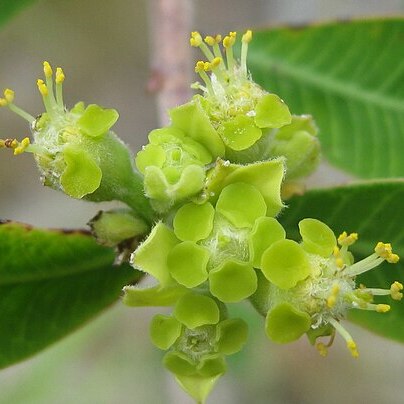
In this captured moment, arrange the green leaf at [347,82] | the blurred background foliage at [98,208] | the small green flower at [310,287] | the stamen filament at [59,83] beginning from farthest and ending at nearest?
the blurred background foliage at [98,208] < the green leaf at [347,82] < the stamen filament at [59,83] < the small green flower at [310,287]

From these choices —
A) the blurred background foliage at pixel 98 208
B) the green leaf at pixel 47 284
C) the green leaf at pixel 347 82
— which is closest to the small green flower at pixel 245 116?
the green leaf at pixel 47 284

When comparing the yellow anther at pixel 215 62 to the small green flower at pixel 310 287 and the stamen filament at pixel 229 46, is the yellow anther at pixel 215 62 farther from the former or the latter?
the small green flower at pixel 310 287

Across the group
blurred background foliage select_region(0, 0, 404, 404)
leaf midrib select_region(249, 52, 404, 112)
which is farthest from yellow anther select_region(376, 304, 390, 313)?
blurred background foliage select_region(0, 0, 404, 404)

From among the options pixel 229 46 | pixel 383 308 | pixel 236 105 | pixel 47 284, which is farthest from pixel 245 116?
pixel 47 284

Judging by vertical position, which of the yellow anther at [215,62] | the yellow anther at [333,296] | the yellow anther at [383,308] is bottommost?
the yellow anther at [383,308]

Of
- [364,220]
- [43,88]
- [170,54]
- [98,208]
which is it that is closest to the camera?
[43,88]

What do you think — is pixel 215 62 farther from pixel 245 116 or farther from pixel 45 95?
pixel 45 95

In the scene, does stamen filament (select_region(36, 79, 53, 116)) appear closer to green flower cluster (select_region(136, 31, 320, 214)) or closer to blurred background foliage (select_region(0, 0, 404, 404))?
green flower cluster (select_region(136, 31, 320, 214))
